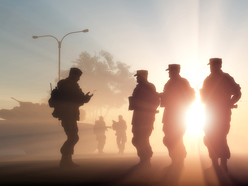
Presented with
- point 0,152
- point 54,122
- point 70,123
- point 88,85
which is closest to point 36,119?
point 54,122

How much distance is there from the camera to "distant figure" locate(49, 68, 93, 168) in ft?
25.9

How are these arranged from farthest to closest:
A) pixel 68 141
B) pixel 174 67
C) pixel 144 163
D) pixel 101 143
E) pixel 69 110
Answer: pixel 101 143 < pixel 174 67 < pixel 69 110 < pixel 68 141 < pixel 144 163

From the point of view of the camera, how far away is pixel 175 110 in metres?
8.07

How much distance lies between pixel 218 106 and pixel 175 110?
1.05 m

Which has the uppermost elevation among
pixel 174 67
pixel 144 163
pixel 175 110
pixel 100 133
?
pixel 174 67

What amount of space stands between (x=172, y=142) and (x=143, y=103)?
119 centimetres

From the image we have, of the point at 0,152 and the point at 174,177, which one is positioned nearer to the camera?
the point at 174,177

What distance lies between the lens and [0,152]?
24703mm

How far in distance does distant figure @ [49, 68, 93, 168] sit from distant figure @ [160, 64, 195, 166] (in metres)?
2.06

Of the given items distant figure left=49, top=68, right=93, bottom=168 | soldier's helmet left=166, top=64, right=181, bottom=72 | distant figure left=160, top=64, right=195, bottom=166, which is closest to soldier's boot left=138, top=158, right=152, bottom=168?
distant figure left=160, top=64, right=195, bottom=166

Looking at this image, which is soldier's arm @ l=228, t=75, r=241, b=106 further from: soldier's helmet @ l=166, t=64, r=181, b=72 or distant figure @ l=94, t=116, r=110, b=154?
distant figure @ l=94, t=116, r=110, b=154

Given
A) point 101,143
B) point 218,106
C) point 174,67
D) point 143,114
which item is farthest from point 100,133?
point 218,106

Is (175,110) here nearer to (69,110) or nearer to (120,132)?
(69,110)

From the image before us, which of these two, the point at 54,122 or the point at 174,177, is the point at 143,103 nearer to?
the point at 174,177
